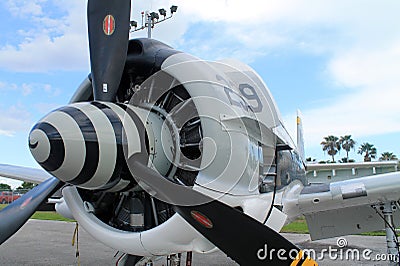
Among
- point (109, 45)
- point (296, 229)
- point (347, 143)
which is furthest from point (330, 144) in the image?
point (109, 45)

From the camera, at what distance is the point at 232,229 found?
10.7 feet

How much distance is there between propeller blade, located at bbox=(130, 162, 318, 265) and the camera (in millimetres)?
3246

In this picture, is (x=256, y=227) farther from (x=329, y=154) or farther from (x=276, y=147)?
(x=329, y=154)

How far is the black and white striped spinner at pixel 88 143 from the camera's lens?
9.77ft

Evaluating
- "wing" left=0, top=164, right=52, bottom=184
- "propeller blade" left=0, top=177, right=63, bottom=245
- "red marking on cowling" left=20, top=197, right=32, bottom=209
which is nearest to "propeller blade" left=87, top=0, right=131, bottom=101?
"propeller blade" left=0, top=177, right=63, bottom=245

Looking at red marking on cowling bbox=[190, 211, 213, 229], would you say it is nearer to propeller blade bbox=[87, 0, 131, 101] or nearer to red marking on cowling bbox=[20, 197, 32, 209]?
propeller blade bbox=[87, 0, 131, 101]

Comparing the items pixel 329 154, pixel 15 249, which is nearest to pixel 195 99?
pixel 15 249

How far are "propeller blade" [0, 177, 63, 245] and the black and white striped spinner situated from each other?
1.08m

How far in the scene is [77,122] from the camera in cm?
307

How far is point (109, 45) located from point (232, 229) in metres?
2.07

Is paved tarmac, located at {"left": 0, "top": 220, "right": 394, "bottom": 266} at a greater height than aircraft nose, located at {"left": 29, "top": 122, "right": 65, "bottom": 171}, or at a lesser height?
lesser

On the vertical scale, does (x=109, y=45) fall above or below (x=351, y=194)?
above

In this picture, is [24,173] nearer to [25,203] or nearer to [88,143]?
[25,203]

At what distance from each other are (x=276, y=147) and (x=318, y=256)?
6062 mm
